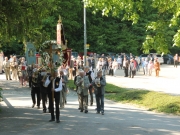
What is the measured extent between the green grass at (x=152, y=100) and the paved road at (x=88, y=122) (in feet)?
2.32

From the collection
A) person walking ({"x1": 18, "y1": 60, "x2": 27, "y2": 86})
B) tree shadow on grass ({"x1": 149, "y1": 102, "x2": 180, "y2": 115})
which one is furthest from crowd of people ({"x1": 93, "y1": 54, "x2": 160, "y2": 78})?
tree shadow on grass ({"x1": 149, "y1": 102, "x2": 180, "y2": 115})

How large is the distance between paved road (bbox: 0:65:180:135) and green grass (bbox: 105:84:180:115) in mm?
706

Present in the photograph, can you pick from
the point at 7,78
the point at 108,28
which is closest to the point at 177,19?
the point at 7,78

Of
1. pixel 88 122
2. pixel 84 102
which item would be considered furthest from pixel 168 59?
pixel 88 122

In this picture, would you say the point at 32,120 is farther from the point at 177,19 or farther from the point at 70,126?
the point at 177,19

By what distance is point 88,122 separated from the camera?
1218cm

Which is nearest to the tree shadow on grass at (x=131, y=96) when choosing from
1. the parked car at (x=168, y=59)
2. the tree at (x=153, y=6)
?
the tree at (x=153, y=6)

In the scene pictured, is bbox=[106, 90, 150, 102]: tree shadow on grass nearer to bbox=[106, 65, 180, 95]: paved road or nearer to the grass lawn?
the grass lawn

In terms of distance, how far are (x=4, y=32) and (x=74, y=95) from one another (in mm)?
8692

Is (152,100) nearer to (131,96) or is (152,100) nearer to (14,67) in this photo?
(131,96)

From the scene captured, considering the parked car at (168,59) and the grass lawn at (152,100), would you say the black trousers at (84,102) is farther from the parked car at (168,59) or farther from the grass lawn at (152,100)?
the parked car at (168,59)

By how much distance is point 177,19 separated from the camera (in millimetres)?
15570

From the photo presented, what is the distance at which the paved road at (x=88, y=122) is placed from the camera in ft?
34.9

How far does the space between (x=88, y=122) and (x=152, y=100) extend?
620 centimetres
